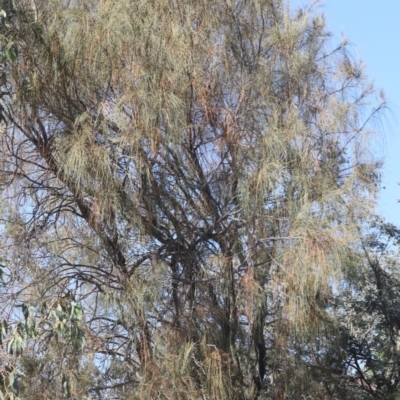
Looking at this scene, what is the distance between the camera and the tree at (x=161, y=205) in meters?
4.18

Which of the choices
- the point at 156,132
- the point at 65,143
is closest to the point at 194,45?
the point at 156,132

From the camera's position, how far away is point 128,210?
169 inches

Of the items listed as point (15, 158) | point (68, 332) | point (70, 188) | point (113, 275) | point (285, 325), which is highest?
point (15, 158)

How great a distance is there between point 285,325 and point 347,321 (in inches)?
67.5

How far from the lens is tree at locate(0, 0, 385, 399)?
4.18m

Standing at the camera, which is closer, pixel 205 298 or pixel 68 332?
pixel 68 332

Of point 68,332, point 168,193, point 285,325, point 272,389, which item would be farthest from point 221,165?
point 68,332

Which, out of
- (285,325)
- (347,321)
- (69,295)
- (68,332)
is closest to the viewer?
(68,332)

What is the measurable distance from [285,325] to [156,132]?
128 cm

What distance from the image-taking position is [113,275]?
4438 millimetres

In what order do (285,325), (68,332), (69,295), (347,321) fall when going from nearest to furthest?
(68,332), (69,295), (285,325), (347,321)

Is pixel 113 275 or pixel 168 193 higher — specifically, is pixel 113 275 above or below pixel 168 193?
below

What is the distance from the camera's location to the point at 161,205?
448cm

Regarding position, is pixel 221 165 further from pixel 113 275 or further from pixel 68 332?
pixel 68 332
